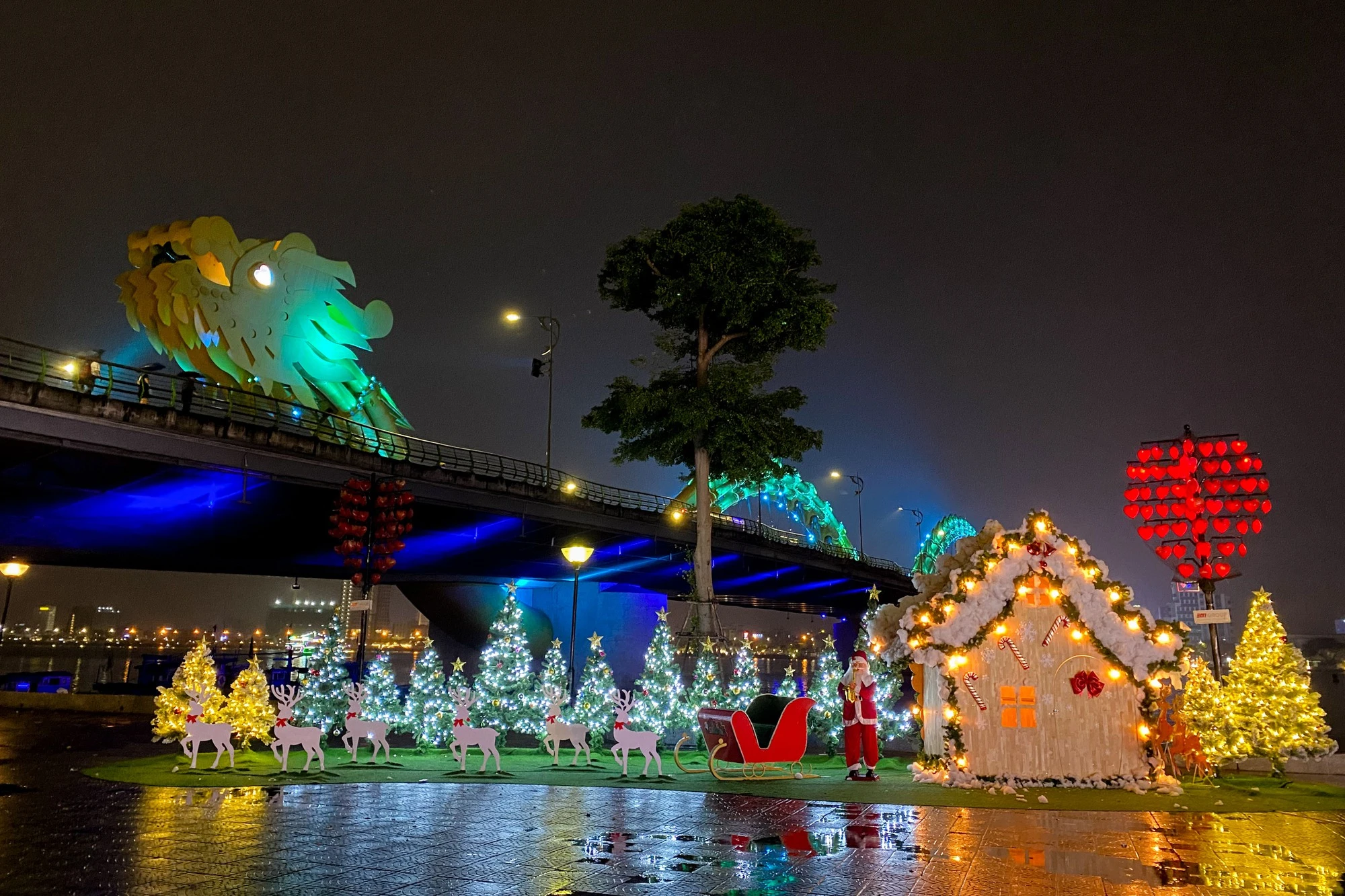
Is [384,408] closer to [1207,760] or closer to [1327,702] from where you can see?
[1207,760]

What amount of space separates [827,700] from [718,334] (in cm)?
1205

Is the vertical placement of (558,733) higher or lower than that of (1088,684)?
lower

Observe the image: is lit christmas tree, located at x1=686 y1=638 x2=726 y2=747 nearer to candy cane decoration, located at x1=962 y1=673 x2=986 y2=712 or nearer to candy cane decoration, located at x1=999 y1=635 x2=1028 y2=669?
candy cane decoration, located at x1=962 y1=673 x2=986 y2=712

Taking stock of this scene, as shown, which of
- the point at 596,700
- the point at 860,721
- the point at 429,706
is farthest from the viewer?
the point at 596,700

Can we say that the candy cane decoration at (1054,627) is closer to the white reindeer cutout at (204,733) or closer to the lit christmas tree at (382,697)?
the white reindeer cutout at (204,733)

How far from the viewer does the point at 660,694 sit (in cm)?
2188

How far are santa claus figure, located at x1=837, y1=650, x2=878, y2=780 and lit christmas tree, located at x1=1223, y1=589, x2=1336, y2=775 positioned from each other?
607 centimetres

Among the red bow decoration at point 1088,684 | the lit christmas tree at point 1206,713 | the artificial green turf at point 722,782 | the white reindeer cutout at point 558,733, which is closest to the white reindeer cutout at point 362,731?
the artificial green turf at point 722,782

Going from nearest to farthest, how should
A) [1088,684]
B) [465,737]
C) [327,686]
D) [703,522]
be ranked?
[1088,684], [465,737], [327,686], [703,522]

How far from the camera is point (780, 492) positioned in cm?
8631

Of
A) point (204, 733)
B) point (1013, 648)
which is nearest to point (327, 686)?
point (204, 733)

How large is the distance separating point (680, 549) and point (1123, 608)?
3287cm

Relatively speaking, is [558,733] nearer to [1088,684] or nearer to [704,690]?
[704,690]

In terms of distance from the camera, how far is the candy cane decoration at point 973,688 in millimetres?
15008
